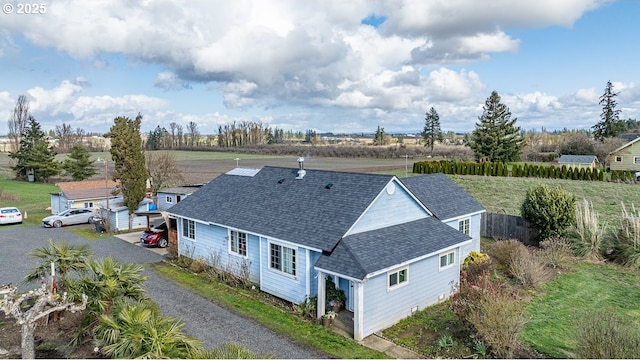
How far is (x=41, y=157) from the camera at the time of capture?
53.7 metres

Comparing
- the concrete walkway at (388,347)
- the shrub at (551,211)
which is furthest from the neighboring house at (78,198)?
the shrub at (551,211)

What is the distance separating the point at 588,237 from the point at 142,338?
20.8m

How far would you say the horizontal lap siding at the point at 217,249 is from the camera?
16.8 meters

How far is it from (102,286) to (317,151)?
337ft

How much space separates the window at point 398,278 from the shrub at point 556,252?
28.5 feet

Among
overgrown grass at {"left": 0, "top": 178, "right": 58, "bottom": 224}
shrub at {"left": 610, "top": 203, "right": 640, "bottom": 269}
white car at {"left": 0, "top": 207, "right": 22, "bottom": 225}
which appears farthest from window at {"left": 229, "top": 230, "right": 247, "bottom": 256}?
white car at {"left": 0, "top": 207, "right": 22, "bottom": 225}

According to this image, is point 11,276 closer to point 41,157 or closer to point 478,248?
point 478,248

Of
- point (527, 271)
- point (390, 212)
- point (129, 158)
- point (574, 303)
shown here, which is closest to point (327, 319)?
point (390, 212)

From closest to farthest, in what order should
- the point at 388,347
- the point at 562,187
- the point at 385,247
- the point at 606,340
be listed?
the point at 606,340 → the point at 388,347 → the point at 385,247 → the point at 562,187

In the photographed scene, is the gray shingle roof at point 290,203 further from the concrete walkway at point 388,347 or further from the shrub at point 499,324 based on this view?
the shrub at point 499,324

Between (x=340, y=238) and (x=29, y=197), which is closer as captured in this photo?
(x=340, y=238)

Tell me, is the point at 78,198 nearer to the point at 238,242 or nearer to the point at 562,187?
the point at 238,242

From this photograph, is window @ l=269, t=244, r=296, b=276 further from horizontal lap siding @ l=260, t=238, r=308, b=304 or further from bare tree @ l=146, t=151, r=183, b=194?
bare tree @ l=146, t=151, r=183, b=194

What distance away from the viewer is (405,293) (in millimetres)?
13898
